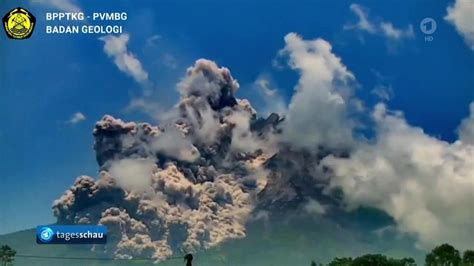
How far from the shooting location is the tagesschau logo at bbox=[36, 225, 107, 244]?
3918mm

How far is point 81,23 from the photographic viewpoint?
392 cm

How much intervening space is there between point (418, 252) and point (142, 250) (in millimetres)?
1372

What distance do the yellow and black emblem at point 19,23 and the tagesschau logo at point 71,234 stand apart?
0.94 m

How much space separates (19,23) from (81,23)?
300mm

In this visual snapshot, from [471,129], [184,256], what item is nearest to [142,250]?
[184,256]

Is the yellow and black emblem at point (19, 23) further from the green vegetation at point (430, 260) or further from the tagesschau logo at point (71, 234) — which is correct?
the green vegetation at point (430, 260)

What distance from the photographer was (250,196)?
4.06 meters

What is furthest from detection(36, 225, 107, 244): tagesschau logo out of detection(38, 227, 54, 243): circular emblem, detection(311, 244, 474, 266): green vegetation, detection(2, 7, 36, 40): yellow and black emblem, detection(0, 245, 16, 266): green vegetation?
detection(311, 244, 474, 266): green vegetation

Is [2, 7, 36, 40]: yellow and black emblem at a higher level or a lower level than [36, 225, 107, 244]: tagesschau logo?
higher

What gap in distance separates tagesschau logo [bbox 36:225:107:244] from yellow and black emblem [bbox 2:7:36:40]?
94 centimetres

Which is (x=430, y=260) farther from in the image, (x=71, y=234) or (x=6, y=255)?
(x=6, y=255)

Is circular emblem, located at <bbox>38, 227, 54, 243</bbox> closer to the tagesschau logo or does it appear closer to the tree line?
the tagesschau logo

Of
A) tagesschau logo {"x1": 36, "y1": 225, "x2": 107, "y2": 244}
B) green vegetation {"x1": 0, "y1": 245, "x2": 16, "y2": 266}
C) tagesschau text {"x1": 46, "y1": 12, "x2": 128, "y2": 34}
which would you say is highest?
tagesschau text {"x1": 46, "y1": 12, "x2": 128, "y2": 34}

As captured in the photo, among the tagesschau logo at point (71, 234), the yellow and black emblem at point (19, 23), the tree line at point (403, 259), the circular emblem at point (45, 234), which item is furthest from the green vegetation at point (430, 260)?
the yellow and black emblem at point (19, 23)
